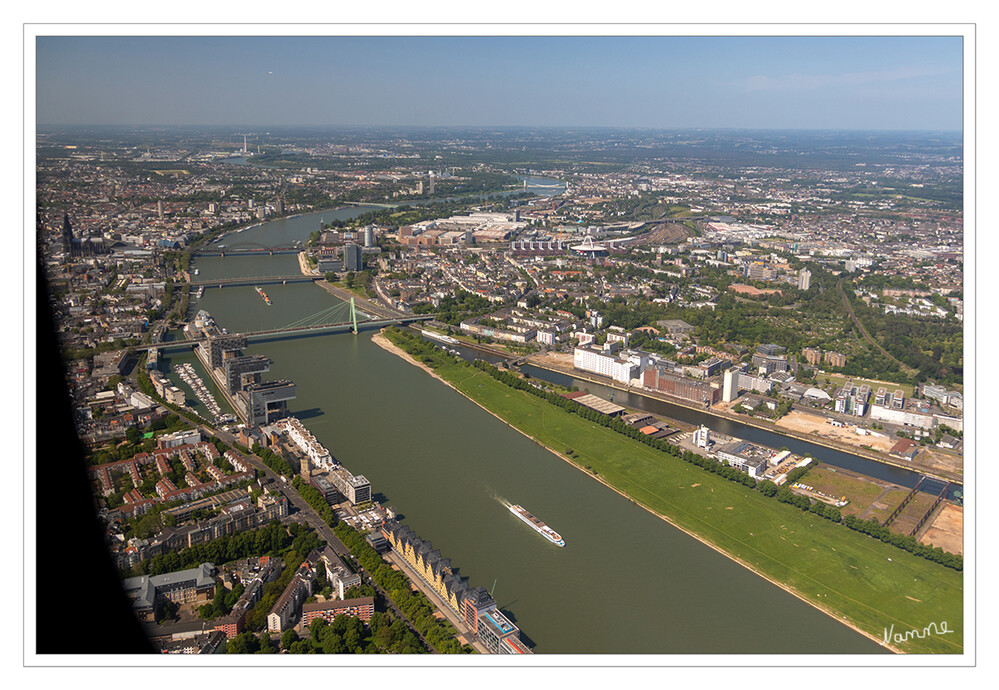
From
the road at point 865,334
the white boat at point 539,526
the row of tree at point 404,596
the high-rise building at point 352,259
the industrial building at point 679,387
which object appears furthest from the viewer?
the high-rise building at point 352,259

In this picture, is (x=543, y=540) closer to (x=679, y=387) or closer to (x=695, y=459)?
(x=695, y=459)

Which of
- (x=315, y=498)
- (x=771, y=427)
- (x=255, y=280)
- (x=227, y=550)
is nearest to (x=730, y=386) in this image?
(x=771, y=427)

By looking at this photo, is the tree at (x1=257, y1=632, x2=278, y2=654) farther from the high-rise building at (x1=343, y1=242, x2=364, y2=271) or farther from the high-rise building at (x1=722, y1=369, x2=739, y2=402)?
the high-rise building at (x1=343, y1=242, x2=364, y2=271)

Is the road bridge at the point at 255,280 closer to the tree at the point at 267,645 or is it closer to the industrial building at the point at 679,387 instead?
the industrial building at the point at 679,387

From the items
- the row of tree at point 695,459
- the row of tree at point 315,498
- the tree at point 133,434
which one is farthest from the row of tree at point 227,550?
the row of tree at point 695,459

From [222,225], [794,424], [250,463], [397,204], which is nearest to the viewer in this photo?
[250,463]

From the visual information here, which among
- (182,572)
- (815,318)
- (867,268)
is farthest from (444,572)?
(867,268)

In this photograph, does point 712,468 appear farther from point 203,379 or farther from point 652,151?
point 652,151
